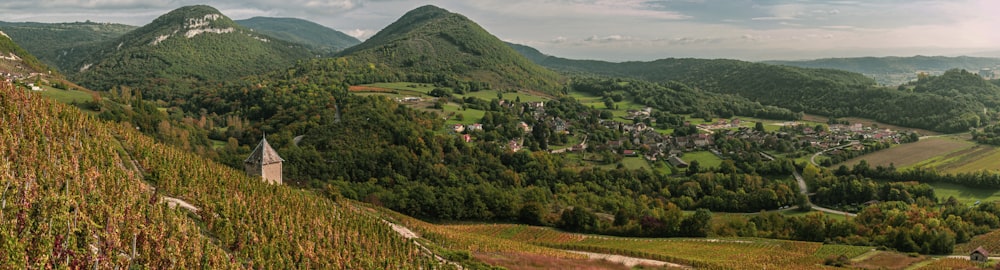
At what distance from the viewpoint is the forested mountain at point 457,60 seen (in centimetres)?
14150

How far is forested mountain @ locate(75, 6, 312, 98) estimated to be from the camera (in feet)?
457

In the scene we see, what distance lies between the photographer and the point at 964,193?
66.1m

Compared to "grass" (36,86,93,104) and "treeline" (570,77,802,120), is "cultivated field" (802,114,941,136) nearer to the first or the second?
"treeline" (570,77,802,120)

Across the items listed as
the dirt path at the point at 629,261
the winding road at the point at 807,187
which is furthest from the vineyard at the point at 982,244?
the dirt path at the point at 629,261

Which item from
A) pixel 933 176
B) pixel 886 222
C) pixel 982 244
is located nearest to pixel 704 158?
pixel 933 176

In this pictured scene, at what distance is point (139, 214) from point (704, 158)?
79744 mm

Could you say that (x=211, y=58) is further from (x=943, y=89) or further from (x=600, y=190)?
(x=943, y=89)

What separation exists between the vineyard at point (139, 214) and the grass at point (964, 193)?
2418 inches

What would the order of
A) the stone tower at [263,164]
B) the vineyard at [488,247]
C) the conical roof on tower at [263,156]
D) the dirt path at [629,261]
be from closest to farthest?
the vineyard at [488,247]
the dirt path at [629,261]
the stone tower at [263,164]
the conical roof on tower at [263,156]

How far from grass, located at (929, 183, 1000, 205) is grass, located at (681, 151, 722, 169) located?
24.4 m

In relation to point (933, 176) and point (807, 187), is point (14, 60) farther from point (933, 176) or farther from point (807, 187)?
point (933, 176)

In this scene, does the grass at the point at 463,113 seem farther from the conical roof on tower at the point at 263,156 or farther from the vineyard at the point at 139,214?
→ the vineyard at the point at 139,214

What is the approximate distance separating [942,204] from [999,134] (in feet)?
153

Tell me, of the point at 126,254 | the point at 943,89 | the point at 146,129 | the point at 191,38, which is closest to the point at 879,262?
the point at 126,254
